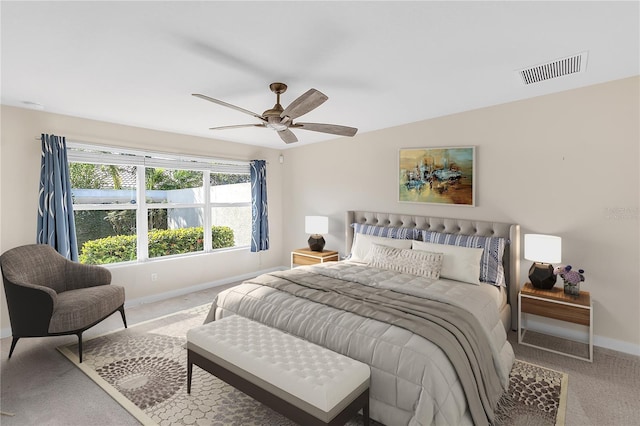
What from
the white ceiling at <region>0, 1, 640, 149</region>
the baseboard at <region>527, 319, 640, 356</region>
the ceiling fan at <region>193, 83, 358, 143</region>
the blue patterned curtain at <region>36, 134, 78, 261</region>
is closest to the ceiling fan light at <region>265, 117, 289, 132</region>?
the ceiling fan at <region>193, 83, 358, 143</region>

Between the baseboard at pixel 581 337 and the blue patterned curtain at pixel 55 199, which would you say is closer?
the baseboard at pixel 581 337

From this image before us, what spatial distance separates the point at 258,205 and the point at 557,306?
14.4 ft

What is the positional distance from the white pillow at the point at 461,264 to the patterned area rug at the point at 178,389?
2.82ft

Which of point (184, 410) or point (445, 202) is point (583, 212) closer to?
point (445, 202)

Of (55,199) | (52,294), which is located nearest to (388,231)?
(52,294)

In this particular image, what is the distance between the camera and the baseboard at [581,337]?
3.14 meters

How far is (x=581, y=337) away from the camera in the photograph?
3.37 metres

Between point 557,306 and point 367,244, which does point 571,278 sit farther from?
point 367,244

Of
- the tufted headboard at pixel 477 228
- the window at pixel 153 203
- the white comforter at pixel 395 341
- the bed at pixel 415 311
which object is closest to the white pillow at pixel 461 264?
the bed at pixel 415 311

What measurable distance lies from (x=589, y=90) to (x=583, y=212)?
1220mm

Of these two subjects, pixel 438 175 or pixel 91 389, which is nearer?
pixel 91 389

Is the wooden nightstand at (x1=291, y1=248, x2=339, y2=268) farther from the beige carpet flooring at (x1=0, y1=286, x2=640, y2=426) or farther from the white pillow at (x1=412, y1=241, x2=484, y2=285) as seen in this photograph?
the beige carpet flooring at (x1=0, y1=286, x2=640, y2=426)

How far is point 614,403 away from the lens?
7.80 feet

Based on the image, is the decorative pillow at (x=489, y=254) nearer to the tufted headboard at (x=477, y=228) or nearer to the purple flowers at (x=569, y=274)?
the tufted headboard at (x=477, y=228)
